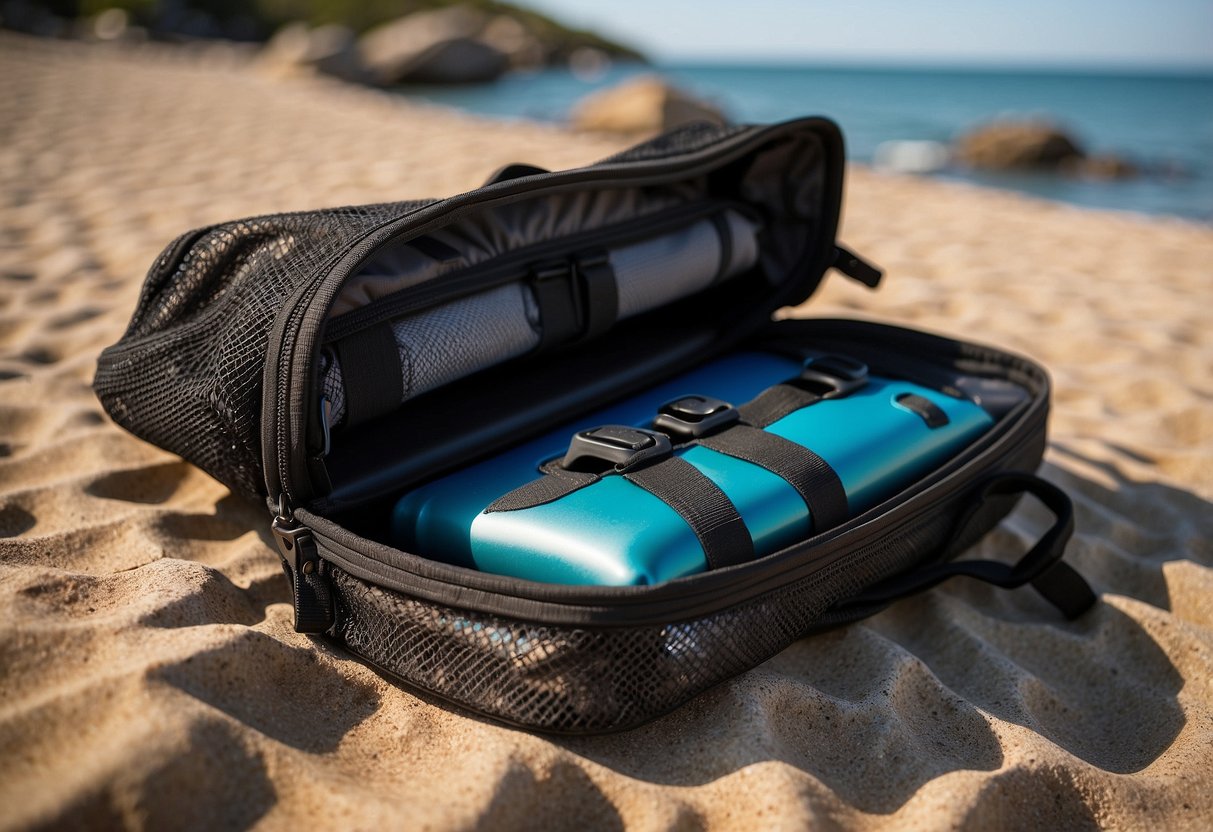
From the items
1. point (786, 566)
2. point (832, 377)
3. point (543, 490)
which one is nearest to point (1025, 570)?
point (832, 377)

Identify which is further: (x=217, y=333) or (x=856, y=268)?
(x=856, y=268)

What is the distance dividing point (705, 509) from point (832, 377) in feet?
2.39

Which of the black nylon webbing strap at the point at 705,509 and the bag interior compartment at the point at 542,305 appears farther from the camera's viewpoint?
the bag interior compartment at the point at 542,305

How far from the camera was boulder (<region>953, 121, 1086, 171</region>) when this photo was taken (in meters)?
15.1

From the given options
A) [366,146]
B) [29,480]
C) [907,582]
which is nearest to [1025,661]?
[907,582]

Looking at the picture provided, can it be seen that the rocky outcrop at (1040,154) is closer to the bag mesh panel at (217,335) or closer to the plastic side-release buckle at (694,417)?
the plastic side-release buckle at (694,417)

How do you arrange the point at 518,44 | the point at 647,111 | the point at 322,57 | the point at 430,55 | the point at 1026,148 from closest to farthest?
the point at 647,111, the point at 1026,148, the point at 322,57, the point at 430,55, the point at 518,44

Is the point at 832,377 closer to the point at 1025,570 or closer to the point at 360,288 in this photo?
the point at 1025,570

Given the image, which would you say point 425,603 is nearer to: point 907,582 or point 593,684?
point 593,684

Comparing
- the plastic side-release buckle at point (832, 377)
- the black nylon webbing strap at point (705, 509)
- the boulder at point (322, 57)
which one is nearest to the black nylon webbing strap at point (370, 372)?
the black nylon webbing strap at point (705, 509)

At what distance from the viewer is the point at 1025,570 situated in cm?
187

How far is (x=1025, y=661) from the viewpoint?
1.83 metres

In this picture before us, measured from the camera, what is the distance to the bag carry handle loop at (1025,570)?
1.80 metres

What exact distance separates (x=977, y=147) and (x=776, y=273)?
15173 mm
